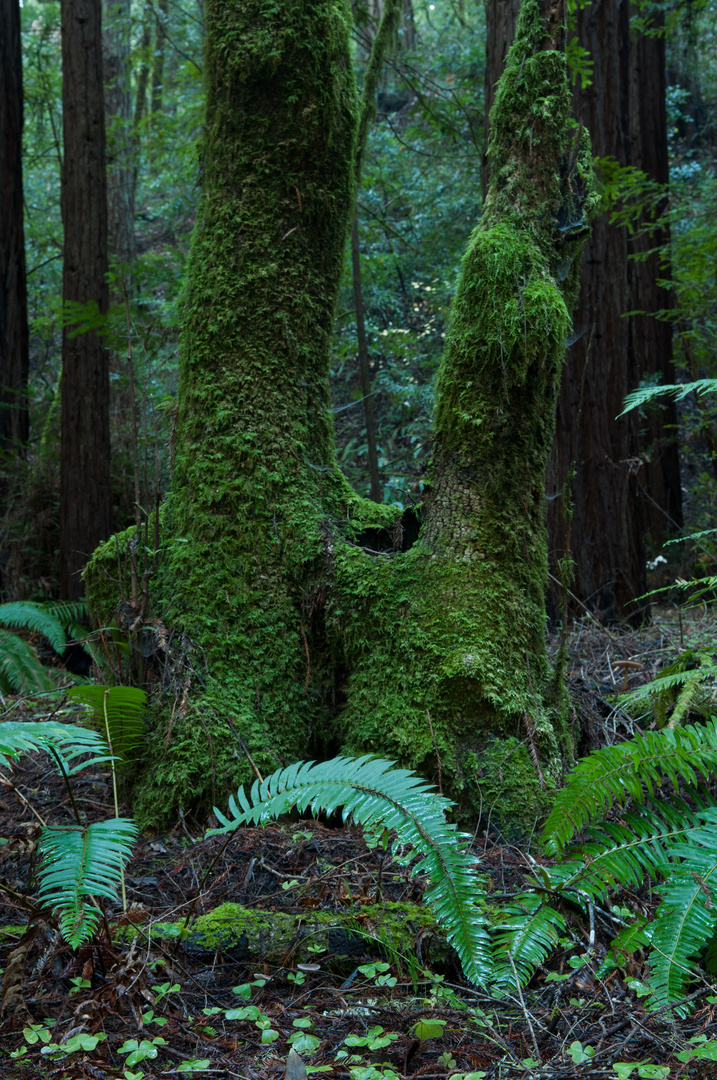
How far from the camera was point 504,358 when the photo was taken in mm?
3045

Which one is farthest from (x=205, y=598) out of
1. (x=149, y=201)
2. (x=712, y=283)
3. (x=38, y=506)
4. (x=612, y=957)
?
(x=149, y=201)

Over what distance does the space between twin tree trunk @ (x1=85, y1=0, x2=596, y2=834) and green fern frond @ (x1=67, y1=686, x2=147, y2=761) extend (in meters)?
0.09

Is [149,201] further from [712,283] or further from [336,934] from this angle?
[336,934]

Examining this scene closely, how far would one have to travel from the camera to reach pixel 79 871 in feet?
6.25

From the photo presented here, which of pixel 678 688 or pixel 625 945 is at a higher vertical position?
pixel 678 688

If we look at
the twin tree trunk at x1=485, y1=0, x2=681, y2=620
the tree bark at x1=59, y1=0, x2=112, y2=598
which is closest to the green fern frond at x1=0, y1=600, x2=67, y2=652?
the tree bark at x1=59, y1=0, x2=112, y2=598

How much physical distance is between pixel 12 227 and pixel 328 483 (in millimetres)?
7088

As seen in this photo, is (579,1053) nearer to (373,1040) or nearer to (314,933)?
(373,1040)

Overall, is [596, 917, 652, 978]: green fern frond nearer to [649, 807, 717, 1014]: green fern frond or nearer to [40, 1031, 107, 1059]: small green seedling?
[649, 807, 717, 1014]: green fern frond

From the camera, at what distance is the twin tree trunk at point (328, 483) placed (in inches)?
116

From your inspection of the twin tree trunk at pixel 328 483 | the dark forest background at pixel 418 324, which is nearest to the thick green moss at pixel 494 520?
the twin tree trunk at pixel 328 483

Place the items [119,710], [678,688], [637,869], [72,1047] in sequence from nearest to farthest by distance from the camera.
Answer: [72,1047] → [637,869] → [119,710] → [678,688]

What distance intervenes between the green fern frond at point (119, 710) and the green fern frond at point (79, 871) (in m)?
0.65

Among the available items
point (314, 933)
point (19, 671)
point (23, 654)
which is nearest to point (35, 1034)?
point (314, 933)
